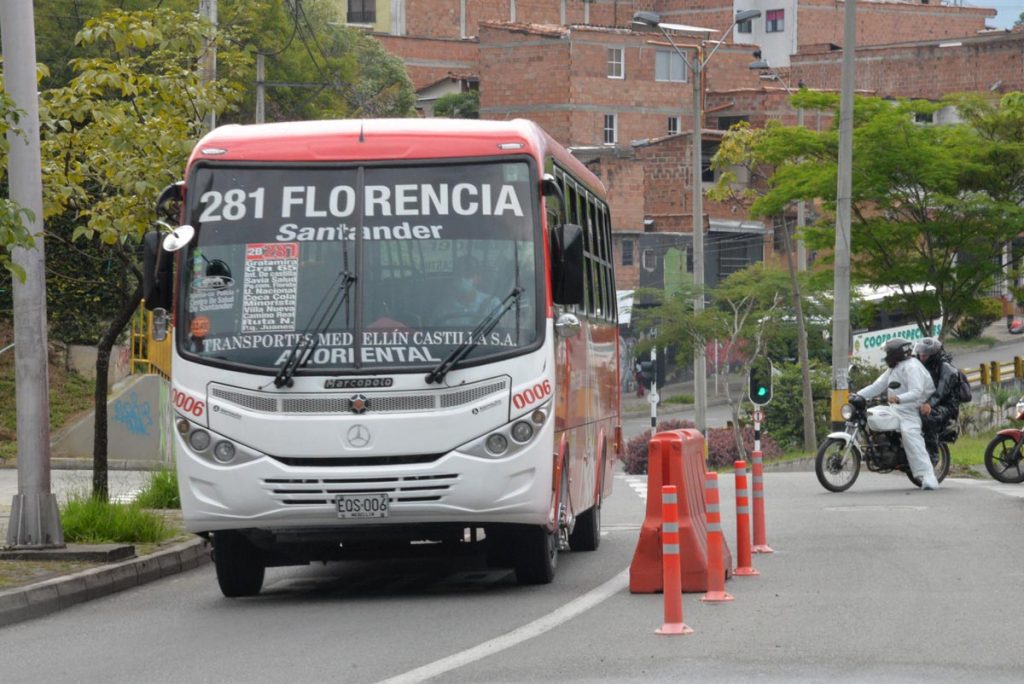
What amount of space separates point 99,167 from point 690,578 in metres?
7.95

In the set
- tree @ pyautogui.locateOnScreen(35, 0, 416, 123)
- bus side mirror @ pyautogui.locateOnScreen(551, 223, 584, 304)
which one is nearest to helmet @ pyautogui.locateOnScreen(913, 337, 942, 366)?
tree @ pyautogui.locateOnScreen(35, 0, 416, 123)

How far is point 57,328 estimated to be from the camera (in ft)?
121

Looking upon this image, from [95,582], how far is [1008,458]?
12.5 metres

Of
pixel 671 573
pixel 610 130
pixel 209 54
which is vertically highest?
pixel 610 130

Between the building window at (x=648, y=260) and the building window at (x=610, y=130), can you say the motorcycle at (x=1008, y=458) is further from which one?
the building window at (x=610, y=130)

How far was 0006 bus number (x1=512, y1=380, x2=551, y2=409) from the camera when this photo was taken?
1130cm

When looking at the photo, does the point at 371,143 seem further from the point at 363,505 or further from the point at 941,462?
the point at 941,462

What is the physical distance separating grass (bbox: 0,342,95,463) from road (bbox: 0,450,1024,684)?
19.3 metres

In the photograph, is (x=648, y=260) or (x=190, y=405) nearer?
(x=190, y=405)

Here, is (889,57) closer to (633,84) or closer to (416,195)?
(633,84)

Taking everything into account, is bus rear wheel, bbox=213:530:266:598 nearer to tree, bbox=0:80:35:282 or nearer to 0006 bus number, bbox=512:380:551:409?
0006 bus number, bbox=512:380:551:409

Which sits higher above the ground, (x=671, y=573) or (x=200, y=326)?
(x=200, y=326)

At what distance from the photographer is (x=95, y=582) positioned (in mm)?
12859

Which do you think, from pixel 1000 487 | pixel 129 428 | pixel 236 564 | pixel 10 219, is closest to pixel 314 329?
pixel 236 564
